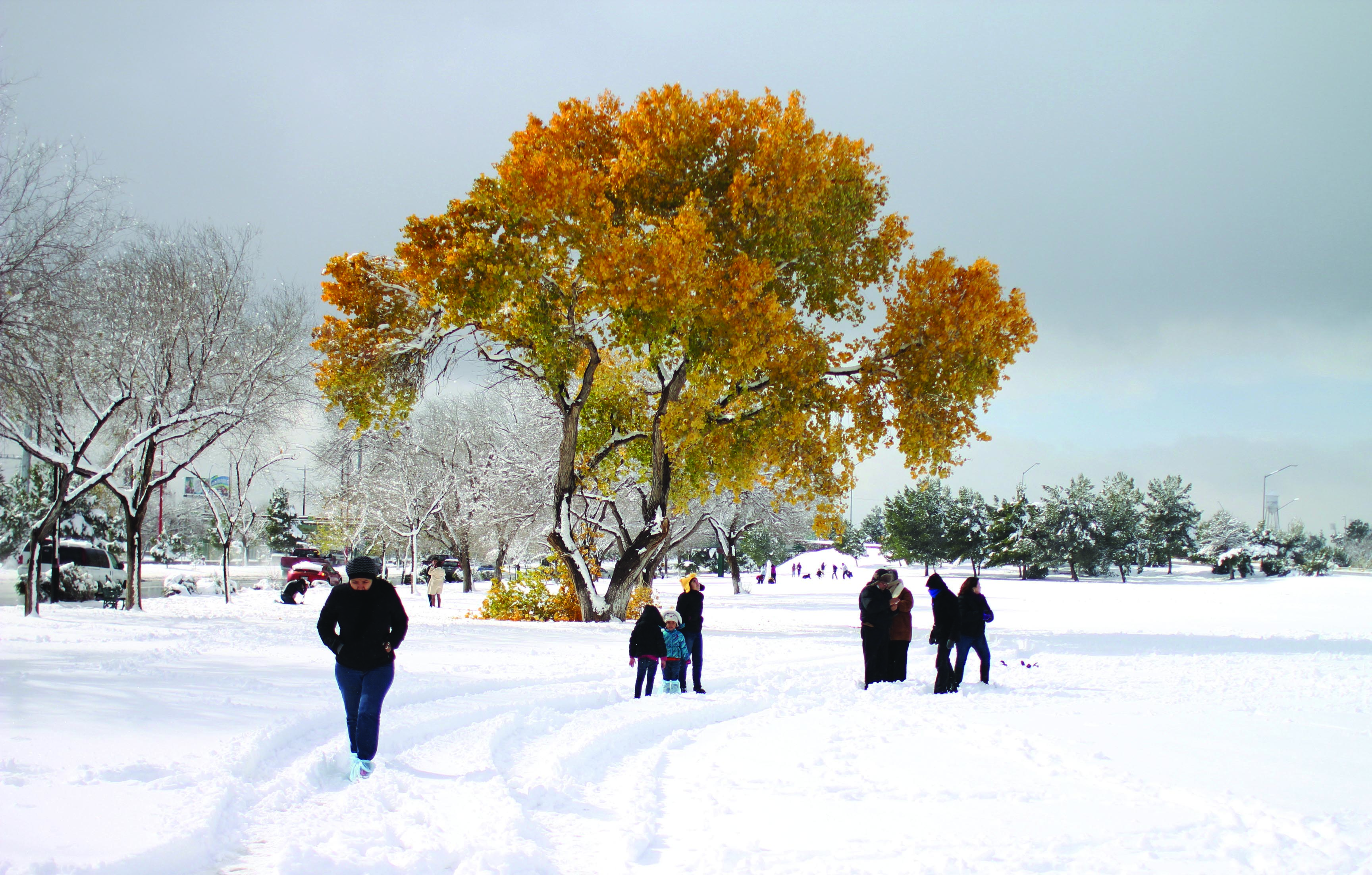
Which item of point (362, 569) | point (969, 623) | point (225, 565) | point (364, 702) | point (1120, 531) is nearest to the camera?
point (364, 702)

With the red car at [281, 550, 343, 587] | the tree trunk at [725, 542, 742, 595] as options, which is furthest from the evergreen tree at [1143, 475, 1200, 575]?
the red car at [281, 550, 343, 587]

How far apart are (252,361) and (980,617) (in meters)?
19.9

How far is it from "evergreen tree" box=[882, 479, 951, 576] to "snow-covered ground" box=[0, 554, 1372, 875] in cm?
6565

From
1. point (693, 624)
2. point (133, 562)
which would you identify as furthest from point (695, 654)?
point (133, 562)

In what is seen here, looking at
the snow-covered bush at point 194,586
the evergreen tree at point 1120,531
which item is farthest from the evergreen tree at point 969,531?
the snow-covered bush at point 194,586

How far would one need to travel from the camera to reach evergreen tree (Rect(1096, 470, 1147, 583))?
7069 centimetres

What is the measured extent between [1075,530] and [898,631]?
64216 mm

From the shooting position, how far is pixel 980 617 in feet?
40.7

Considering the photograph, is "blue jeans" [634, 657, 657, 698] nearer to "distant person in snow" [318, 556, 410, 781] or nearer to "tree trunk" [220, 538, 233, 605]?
"distant person in snow" [318, 556, 410, 781]

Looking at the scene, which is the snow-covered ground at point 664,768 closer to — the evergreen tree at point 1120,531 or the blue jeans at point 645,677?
the blue jeans at point 645,677

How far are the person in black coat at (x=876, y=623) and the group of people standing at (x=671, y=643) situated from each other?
213cm

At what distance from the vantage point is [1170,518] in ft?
258

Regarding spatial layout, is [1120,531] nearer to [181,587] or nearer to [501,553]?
[501,553]

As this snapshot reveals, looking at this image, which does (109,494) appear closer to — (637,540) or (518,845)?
(637,540)
